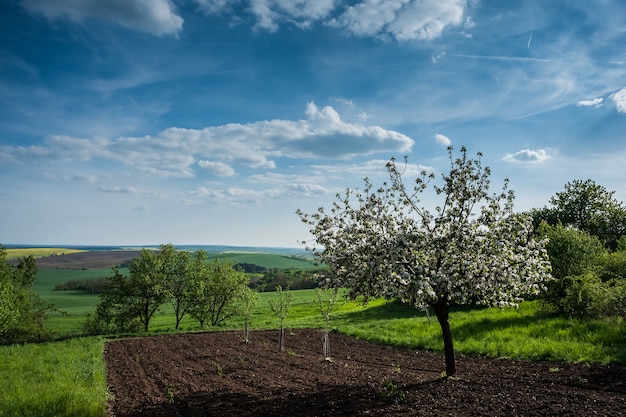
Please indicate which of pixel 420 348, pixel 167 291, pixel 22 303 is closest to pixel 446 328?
pixel 420 348

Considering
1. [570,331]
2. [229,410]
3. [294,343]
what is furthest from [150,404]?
[570,331]

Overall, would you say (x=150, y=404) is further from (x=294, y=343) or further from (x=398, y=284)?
(x=294, y=343)

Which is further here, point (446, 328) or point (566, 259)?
point (566, 259)

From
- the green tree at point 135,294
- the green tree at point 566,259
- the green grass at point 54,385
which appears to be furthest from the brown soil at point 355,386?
the green tree at point 135,294

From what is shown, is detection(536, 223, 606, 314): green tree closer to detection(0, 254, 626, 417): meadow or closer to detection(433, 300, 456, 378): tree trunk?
detection(0, 254, 626, 417): meadow

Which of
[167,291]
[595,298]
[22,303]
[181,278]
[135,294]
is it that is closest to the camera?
[595,298]

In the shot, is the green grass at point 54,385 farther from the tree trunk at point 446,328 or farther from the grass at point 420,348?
the tree trunk at point 446,328

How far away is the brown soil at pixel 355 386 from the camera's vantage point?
41.3 feet

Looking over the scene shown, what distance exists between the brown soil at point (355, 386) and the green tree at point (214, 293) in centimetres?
2593

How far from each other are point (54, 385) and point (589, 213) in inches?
2839

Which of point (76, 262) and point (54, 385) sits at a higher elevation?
point (54, 385)

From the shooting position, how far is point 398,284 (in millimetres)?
13695

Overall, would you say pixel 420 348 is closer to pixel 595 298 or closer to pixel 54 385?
pixel 595 298

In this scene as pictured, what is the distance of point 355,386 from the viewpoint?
52.3 ft
